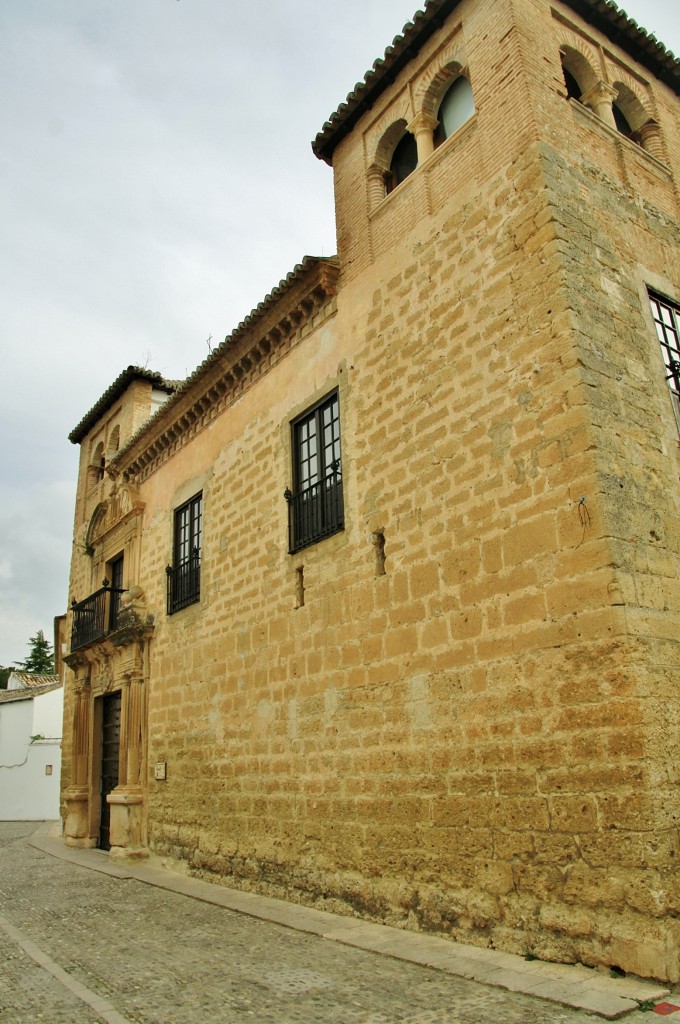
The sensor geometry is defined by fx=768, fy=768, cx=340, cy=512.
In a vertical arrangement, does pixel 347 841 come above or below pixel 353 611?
below

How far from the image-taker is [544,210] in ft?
19.1

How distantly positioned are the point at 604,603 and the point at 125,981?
3.94 metres

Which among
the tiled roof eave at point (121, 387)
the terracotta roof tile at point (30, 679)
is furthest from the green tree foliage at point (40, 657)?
the tiled roof eave at point (121, 387)

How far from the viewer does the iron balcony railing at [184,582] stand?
10633 mm

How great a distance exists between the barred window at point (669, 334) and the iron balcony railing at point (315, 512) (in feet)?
10.3

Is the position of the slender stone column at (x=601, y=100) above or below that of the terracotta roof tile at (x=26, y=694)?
above

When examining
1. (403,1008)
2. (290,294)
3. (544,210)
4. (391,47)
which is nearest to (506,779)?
(403,1008)

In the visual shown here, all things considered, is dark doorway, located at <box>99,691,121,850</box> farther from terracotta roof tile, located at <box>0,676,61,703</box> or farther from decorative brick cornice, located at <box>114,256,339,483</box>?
terracotta roof tile, located at <box>0,676,61,703</box>

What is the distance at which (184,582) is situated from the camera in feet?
36.3

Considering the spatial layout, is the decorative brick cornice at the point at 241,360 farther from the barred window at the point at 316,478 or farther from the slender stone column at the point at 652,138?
the slender stone column at the point at 652,138

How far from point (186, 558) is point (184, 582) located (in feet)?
1.24

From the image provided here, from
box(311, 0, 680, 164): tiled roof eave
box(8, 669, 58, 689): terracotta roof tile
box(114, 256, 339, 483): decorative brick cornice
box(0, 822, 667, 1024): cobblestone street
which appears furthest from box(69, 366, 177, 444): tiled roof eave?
box(8, 669, 58, 689): terracotta roof tile

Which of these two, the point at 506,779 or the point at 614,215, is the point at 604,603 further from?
the point at 614,215

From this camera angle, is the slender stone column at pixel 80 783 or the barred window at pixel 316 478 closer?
the barred window at pixel 316 478
